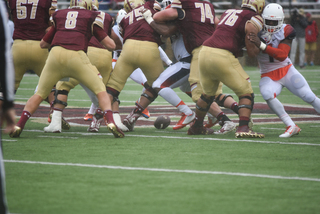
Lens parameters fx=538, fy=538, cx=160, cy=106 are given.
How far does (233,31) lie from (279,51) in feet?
2.12

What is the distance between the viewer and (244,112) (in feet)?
22.2

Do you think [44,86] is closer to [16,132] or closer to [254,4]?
[16,132]

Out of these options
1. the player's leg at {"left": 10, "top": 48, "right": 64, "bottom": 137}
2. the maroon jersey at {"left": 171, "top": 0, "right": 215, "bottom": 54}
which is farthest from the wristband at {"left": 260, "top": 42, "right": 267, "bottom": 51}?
the player's leg at {"left": 10, "top": 48, "right": 64, "bottom": 137}

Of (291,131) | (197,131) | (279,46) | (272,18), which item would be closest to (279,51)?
(279,46)

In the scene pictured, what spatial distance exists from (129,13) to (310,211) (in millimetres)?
4881

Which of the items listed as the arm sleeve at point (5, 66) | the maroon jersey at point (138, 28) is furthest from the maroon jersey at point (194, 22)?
the arm sleeve at point (5, 66)

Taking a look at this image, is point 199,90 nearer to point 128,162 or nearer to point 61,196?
point 128,162

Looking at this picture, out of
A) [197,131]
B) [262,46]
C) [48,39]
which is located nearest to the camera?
[262,46]

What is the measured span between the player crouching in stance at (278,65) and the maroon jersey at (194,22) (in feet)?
2.80

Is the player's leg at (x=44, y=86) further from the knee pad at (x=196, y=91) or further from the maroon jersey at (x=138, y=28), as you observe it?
the knee pad at (x=196, y=91)

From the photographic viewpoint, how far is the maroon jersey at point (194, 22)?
742cm

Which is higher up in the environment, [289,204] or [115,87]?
[289,204]

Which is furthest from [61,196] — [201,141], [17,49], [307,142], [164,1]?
[164,1]

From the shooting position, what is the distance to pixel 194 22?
7430 mm
